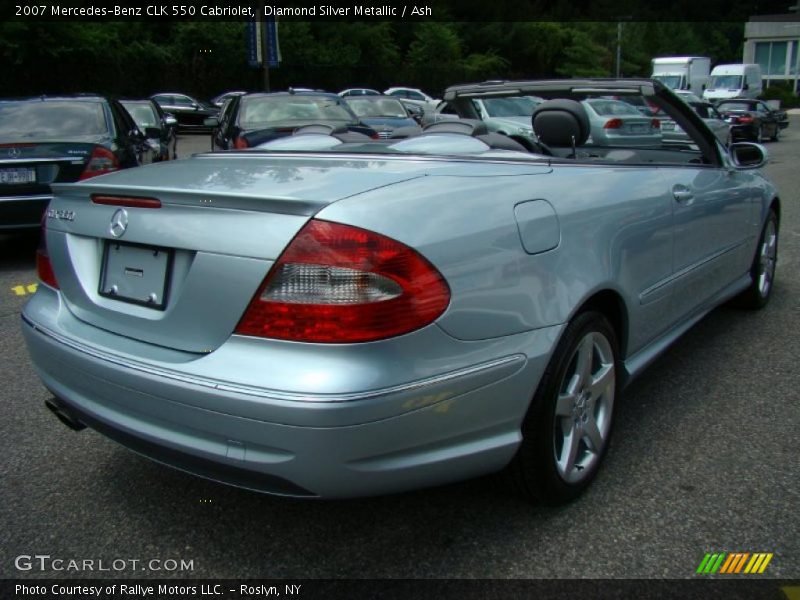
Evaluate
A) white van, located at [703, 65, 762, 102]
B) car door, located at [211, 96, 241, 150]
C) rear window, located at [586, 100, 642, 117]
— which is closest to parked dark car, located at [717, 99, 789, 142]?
rear window, located at [586, 100, 642, 117]

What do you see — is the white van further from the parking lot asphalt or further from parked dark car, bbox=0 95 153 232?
the parking lot asphalt

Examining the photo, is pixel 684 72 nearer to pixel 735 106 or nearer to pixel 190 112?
pixel 735 106

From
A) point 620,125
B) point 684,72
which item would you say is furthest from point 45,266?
point 684,72

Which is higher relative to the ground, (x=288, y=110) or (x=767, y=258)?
(x=288, y=110)

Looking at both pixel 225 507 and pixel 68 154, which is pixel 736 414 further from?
pixel 68 154

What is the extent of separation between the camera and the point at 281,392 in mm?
1938

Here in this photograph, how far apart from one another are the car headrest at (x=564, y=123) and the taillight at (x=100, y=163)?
4342mm

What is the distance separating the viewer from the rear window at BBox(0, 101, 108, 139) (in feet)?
22.8

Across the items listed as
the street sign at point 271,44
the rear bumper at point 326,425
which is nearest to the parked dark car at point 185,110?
the street sign at point 271,44

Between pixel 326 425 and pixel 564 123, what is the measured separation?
2.39 meters

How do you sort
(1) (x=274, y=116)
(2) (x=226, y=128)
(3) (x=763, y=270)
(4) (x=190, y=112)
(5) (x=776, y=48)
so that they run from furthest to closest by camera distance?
(5) (x=776, y=48)
(4) (x=190, y=112)
(2) (x=226, y=128)
(1) (x=274, y=116)
(3) (x=763, y=270)

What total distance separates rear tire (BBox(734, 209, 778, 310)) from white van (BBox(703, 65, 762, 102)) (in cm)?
3498

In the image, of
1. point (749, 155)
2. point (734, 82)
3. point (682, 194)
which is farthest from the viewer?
point (734, 82)

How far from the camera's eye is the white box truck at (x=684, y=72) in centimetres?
3697
